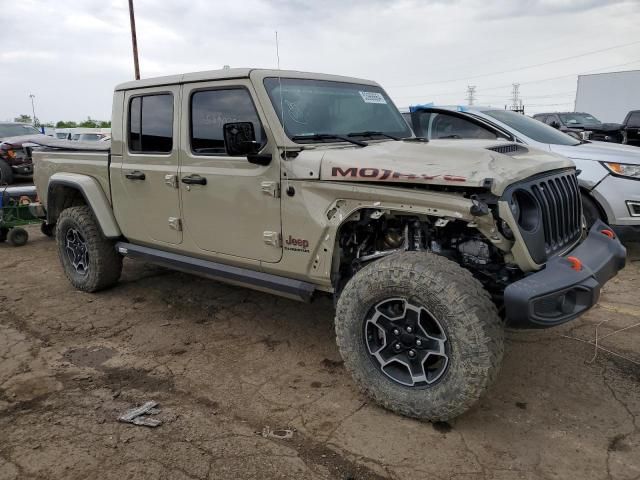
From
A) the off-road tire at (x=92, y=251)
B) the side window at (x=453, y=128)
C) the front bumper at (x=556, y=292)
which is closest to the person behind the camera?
the front bumper at (x=556, y=292)

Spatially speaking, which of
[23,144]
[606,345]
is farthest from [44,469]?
[23,144]

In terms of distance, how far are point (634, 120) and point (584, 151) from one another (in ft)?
36.6

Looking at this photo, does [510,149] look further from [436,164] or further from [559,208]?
[436,164]

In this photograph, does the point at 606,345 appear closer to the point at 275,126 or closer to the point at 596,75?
the point at 275,126

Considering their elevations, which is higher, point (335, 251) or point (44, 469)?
point (335, 251)

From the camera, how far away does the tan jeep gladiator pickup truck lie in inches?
103

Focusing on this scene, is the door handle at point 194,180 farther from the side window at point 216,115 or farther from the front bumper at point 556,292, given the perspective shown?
the front bumper at point 556,292

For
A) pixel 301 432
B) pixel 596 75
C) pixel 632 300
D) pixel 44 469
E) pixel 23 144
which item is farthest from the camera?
pixel 596 75

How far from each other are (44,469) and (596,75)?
84.9ft

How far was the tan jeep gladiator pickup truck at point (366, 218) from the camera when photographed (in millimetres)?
2621

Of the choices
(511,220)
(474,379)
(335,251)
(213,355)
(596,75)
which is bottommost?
(213,355)

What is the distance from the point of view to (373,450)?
2625mm

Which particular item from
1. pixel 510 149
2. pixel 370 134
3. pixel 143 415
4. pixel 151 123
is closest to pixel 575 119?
pixel 370 134

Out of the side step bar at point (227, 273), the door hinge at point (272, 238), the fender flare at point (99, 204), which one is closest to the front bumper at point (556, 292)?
the side step bar at point (227, 273)
